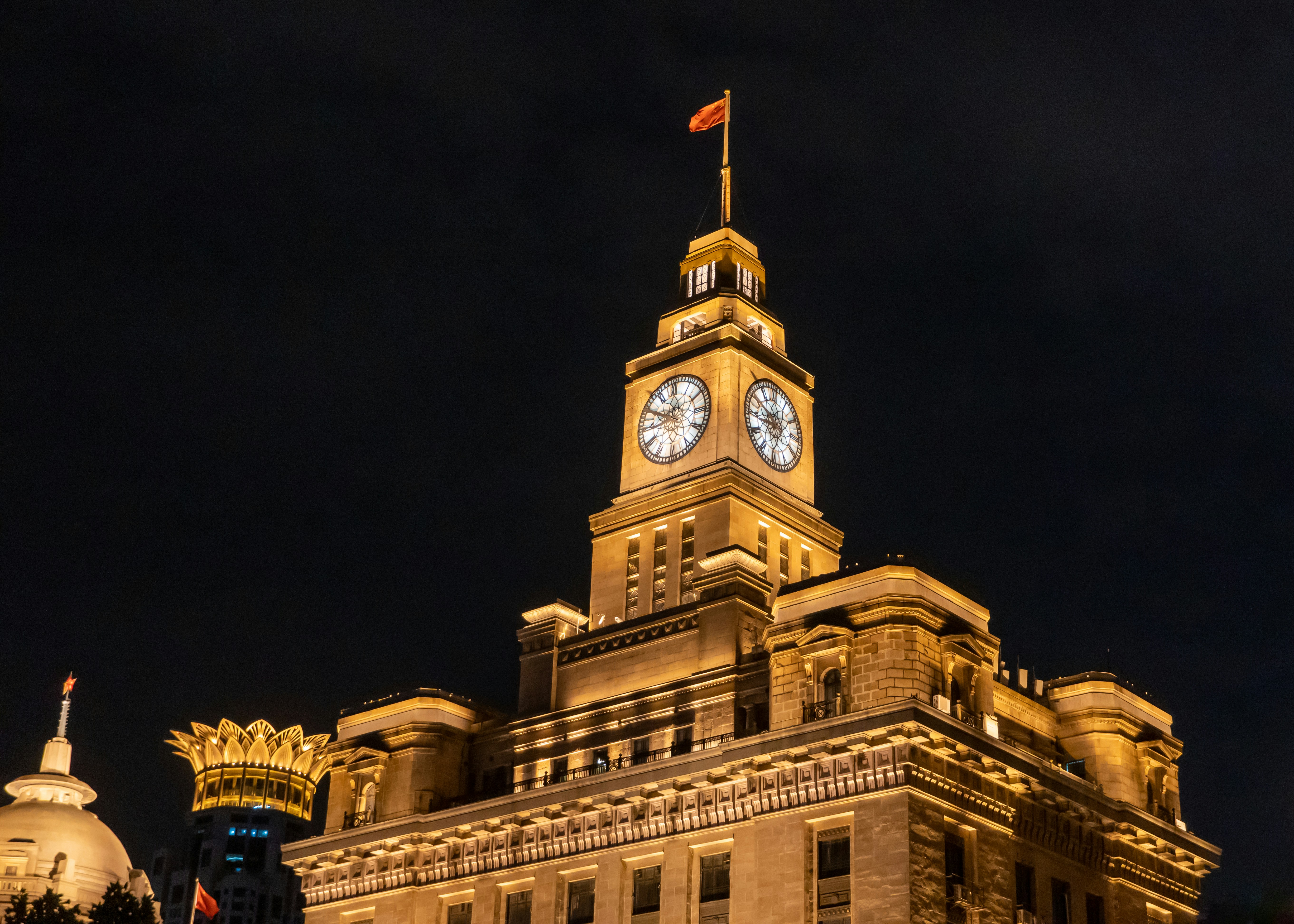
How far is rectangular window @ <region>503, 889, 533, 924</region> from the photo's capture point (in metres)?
77.2

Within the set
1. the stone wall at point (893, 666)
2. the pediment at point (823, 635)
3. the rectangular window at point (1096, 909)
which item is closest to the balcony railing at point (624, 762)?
the pediment at point (823, 635)

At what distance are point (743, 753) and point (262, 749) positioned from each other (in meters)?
113

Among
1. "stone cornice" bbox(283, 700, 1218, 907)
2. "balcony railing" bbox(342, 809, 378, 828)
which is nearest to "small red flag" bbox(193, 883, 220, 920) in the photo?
"stone cornice" bbox(283, 700, 1218, 907)

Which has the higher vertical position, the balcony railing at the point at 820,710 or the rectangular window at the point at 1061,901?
the balcony railing at the point at 820,710

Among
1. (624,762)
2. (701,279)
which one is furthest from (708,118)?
(624,762)

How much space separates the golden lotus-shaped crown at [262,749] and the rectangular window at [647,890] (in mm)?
93202

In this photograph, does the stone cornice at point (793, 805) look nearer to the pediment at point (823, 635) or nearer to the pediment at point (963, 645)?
the pediment at point (963, 645)

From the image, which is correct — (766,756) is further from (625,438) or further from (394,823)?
Result: (625,438)

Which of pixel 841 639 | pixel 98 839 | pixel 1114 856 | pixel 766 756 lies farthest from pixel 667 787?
pixel 98 839

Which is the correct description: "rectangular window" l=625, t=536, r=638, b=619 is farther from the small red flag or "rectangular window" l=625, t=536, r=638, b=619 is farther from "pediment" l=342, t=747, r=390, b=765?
the small red flag

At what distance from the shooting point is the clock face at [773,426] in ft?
305

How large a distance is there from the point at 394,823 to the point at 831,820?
936 inches

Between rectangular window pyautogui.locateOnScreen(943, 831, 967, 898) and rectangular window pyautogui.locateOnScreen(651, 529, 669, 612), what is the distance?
77.5ft

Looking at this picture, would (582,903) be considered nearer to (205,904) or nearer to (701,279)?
(205,904)
